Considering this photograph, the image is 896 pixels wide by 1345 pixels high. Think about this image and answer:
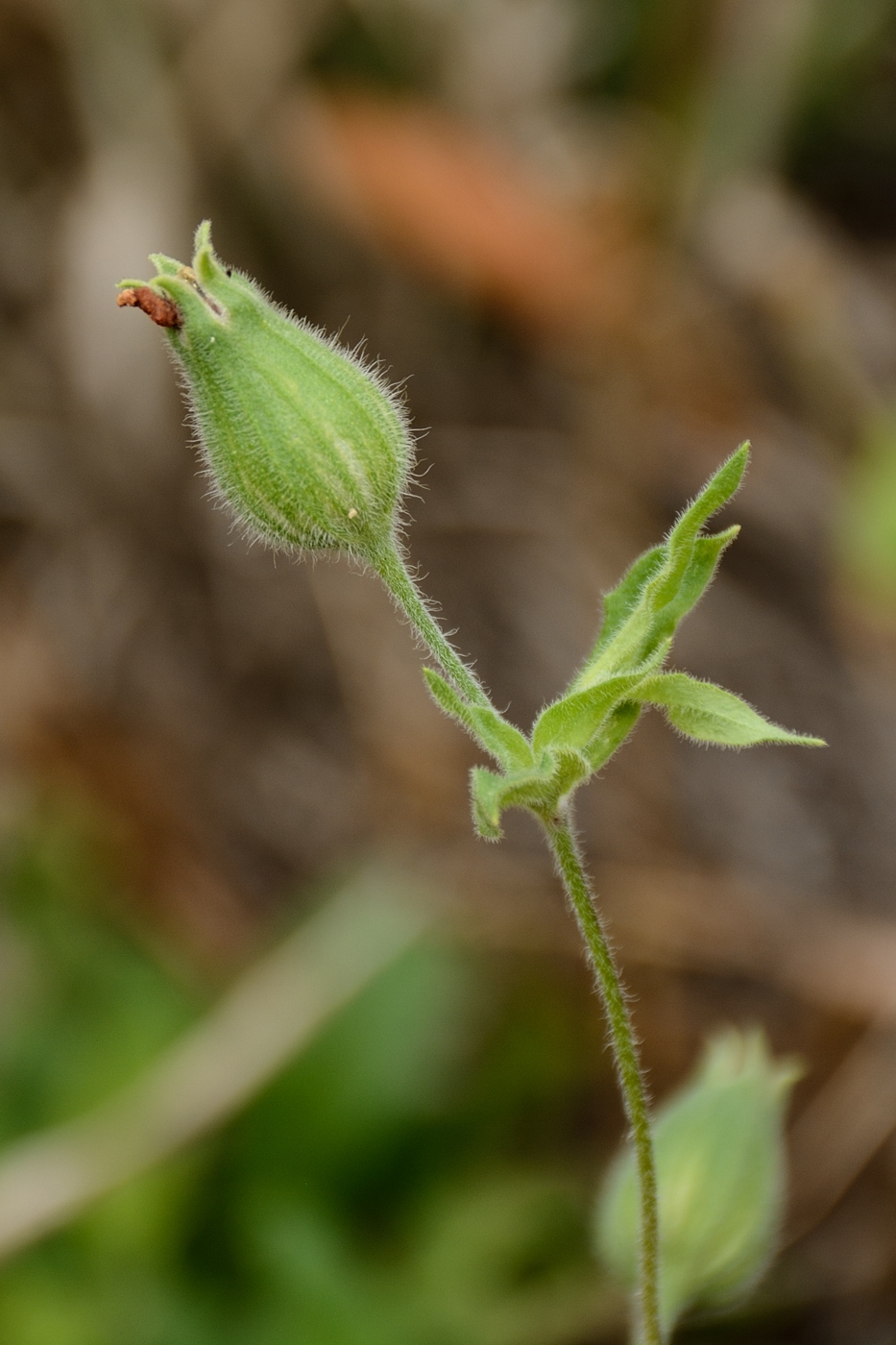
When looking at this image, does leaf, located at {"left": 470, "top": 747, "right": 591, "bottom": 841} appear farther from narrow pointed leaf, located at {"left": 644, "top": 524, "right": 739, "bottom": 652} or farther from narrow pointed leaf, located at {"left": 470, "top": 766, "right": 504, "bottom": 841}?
narrow pointed leaf, located at {"left": 644, "top": 524, "right": 739, "bottom": 652}

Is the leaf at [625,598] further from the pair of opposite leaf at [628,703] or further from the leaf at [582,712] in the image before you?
the leaf at [582,712]

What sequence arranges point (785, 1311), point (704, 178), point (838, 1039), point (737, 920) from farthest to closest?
point (704, 178)
point (737, 920)
point (838, 1039)
point (785, 1311)

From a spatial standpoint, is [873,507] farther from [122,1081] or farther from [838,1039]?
[122,1081]

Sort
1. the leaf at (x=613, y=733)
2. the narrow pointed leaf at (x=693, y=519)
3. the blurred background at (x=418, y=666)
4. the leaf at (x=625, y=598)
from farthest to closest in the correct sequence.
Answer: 1. the blurred background at (x=418, y=666)
2. the leaf at (x=625, y=598)
3. the leaf at (x=613, y=733)
4. the narrow pointed leaf at (x=693, y=519)

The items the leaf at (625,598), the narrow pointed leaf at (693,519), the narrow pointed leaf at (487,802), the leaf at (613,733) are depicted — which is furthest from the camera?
the leaf at (625,598)

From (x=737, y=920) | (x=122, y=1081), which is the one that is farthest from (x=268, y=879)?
(x=737, y=920)

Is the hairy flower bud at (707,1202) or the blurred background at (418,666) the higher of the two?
the blurred background at (418,666)

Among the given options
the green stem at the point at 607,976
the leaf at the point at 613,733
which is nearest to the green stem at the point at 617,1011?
the green stem at the point at 607,976

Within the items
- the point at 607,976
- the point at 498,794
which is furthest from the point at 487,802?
the point at 607,976

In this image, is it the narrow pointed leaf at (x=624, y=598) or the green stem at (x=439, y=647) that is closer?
the green stem at (x=439, y=647)

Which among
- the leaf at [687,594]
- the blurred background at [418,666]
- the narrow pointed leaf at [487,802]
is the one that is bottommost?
the narrow pointed leaf at [487,802]
